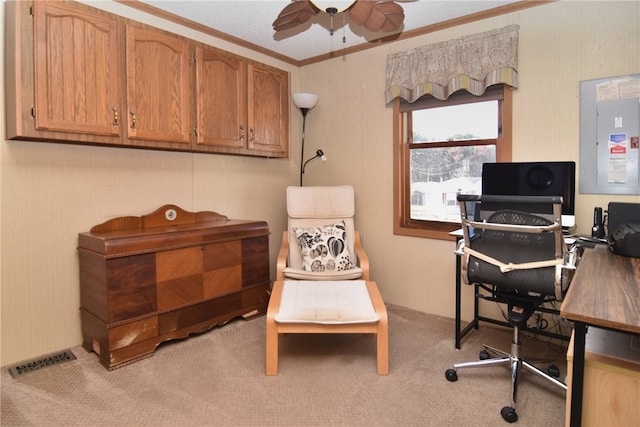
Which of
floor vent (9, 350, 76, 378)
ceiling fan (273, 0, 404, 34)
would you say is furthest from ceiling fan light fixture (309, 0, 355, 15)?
floor vent (9, 350, 76, 378)

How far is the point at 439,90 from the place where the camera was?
295cm

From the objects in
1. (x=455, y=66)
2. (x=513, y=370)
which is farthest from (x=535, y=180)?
(x=513, y=370)

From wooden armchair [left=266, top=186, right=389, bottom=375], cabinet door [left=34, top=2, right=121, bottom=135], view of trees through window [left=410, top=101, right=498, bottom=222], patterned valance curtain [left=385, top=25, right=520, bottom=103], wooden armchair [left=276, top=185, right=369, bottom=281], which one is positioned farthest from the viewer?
wooden armchair [left=276, top=185, right=369, bottom=281]

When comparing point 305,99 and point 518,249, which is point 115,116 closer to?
point 305,99

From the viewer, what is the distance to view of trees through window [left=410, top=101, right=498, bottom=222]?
2930mm

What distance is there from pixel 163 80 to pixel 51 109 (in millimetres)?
719

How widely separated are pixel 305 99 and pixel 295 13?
44.2 inches

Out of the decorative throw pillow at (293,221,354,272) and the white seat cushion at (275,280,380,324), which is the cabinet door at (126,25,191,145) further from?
the white seat cushion at (275,280,380,324)

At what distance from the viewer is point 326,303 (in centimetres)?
233

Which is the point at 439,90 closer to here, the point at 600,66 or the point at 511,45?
the point at 511,45

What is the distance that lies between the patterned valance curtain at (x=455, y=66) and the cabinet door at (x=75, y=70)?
210cm

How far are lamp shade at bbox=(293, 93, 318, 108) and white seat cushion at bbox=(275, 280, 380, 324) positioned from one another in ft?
5.56

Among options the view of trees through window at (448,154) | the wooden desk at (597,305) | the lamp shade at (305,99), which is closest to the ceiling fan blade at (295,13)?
the lamp shade at (305,99)

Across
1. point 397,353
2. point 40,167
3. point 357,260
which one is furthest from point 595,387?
point 40,167
